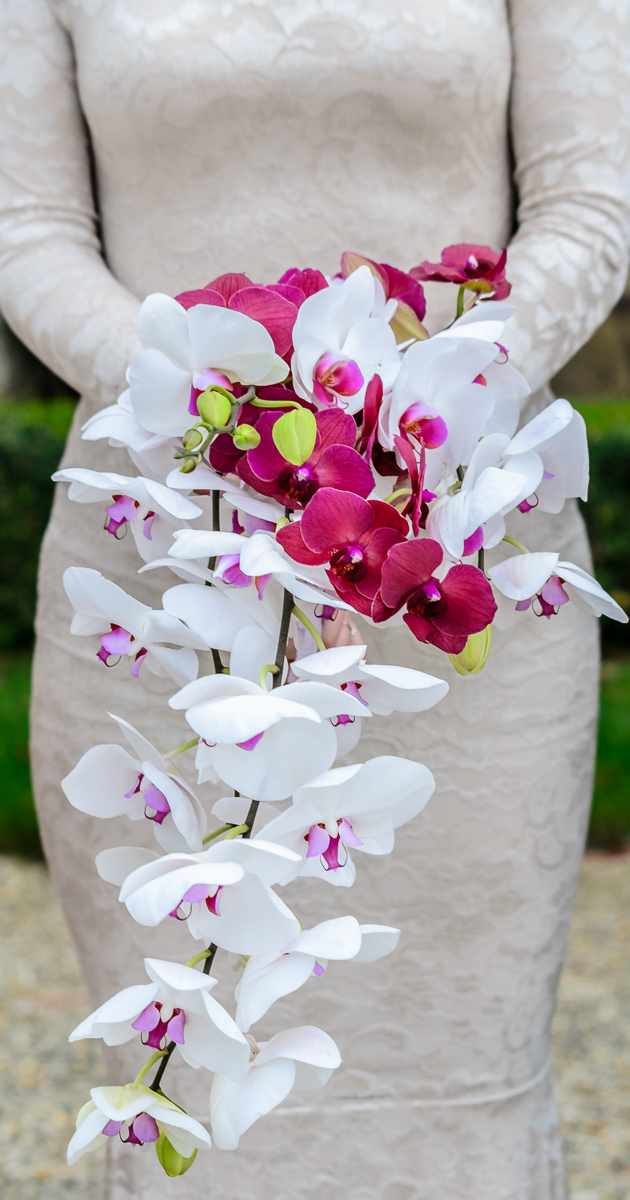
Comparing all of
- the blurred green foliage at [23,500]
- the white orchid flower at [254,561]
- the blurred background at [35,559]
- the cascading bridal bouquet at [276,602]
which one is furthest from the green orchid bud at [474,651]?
the blurred green foliage at [23,500]

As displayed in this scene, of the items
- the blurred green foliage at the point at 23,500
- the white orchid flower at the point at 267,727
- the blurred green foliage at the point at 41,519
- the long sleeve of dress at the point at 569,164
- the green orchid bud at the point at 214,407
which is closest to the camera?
the white orchid flower at the point at 267,727

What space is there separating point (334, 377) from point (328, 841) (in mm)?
303

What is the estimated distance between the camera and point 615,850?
423 cm

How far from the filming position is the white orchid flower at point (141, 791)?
0.75 meters

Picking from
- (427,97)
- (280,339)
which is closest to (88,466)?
(427,97)

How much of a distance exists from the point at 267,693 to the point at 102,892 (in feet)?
3.13

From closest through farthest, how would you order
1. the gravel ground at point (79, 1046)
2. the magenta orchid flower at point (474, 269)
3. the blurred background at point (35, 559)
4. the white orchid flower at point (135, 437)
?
the white orchid flower at point (135, 437)
the magenta orchid flower at point (474, 269)
the gravel ground at point (79, 1046)
the blurred background at point (35, 559)

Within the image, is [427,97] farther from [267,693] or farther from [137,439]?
[267,693]

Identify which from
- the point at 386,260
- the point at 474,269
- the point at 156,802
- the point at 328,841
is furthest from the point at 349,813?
the point at 386,260

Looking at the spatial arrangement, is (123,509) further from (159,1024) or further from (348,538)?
(159,1024)

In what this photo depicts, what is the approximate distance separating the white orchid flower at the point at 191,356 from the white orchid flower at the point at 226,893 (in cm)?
29

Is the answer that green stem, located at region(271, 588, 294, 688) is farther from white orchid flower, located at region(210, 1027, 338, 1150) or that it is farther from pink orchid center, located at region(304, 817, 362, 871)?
white orchid flower, located at region(210, 1027, 338, 1150)

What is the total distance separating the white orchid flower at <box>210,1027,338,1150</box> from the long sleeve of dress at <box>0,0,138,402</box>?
0.84m

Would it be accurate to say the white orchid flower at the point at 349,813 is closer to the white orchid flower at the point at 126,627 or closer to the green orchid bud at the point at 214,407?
the white orchid flower at the point at 126,627
